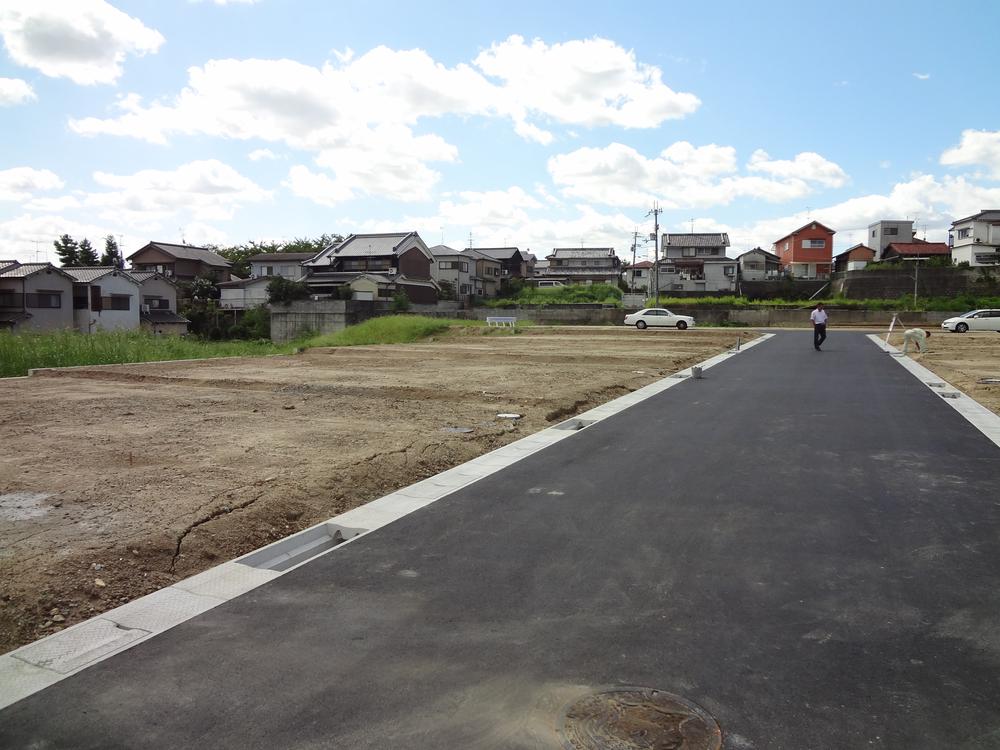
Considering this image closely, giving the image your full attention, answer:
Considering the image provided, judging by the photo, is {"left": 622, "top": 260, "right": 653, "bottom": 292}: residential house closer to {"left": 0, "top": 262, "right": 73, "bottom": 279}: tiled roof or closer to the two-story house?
the two-story house

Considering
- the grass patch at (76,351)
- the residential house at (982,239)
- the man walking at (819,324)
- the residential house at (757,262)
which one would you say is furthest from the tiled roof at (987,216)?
the grass patch at (76,351)

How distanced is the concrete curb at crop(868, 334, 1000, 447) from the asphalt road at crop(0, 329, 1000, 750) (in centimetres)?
329

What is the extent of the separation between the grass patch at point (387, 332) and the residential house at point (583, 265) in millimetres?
44636

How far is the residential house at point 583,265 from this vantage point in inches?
3216

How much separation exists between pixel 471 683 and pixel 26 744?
1.87 meters

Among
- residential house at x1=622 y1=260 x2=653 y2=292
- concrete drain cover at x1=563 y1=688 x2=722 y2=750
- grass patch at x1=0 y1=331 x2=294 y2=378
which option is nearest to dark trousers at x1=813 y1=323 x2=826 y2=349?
grass patch at x1=0 y1=331 x2=294 y2=378

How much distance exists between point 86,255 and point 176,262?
7.54 meters

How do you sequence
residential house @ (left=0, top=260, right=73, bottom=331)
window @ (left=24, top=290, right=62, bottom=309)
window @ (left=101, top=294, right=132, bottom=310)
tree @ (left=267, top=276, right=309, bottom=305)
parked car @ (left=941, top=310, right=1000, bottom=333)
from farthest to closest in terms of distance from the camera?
1. tree @ (left=267, top=276, right=309, bottom=305)
2. window @ (left=101, top=294, right=132, bottom=310)
3. window @ (left=24, top=290, right=62, bottom=309)
4. residential house @ (left=0, top=260, right=73, bottom=331)
5. parked car @ (left=941, top=310, right=1000, bottom=333)

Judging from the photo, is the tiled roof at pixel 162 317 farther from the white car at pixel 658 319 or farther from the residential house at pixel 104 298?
the white car at pixel 658 319

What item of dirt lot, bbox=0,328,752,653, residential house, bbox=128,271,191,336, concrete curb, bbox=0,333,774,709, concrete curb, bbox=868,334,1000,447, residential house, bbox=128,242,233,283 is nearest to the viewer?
concrete curb, bbox=0,333,774,709

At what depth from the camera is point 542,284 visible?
264 feet

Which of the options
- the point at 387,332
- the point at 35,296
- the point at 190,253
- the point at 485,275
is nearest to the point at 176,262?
the point at 190,253

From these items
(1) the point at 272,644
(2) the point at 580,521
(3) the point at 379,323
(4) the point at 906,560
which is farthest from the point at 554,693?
(3) the point at 379,323

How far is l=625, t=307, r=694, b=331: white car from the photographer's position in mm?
44125
